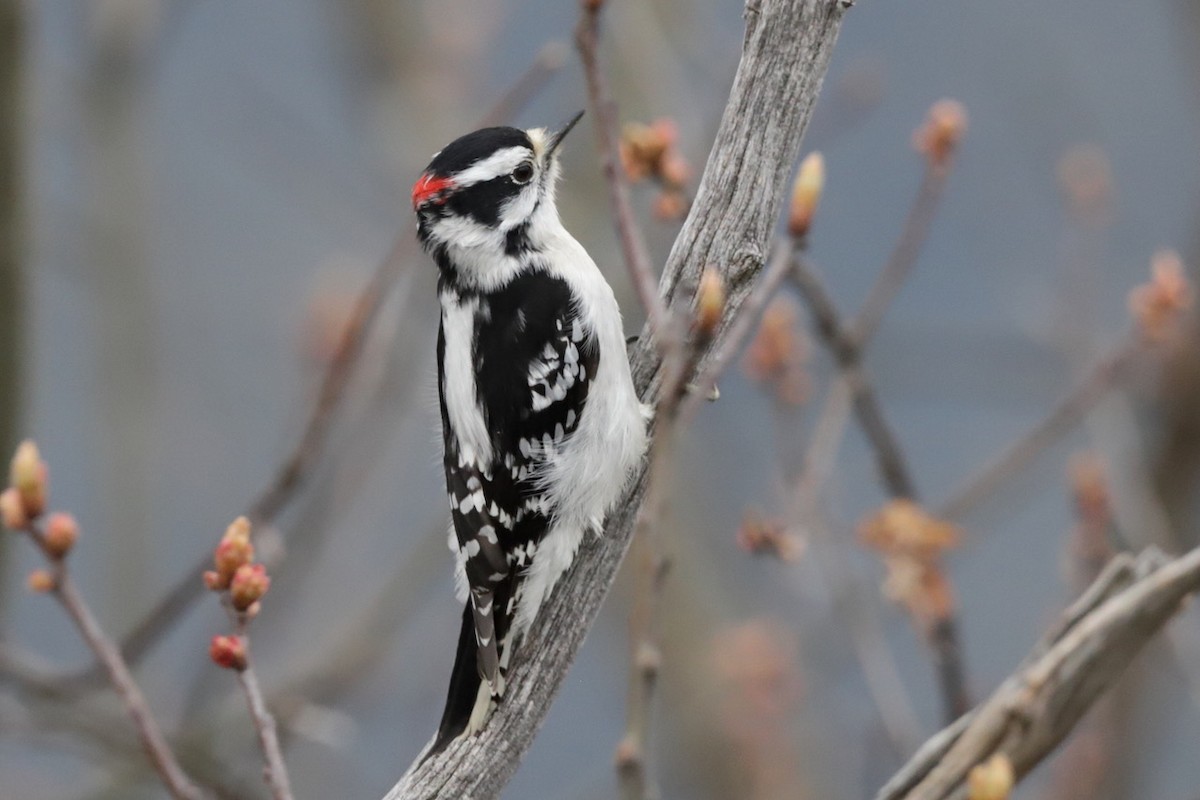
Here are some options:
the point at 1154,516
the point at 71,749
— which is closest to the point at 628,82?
the point at 1154,516

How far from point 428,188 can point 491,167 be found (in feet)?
0.58

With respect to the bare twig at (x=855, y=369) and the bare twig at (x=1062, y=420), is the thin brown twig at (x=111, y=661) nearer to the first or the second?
the bare twig at (x=855, y=369)

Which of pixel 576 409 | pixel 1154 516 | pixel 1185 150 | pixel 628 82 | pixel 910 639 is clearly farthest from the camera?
A: pixel 910 639

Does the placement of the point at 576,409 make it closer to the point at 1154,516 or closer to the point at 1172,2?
the point at 1154,516

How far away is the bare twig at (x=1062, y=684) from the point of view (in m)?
2.03

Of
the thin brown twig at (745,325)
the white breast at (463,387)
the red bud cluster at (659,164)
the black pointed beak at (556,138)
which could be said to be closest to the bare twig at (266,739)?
the thin brown twig at (745,325)

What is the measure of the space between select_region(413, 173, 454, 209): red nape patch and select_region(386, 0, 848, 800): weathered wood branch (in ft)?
3.60

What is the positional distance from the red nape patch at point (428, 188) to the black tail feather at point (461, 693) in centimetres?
118

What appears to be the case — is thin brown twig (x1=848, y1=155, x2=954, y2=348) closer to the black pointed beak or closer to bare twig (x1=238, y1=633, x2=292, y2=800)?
the black pointed beak

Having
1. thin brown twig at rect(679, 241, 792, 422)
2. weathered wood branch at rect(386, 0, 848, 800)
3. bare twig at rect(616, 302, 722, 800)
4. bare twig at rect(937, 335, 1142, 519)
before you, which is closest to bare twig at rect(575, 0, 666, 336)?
thin brown twig at rect(679, 241, 792, 422)

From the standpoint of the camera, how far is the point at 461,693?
2.91 meters

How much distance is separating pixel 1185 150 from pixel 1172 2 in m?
2.92

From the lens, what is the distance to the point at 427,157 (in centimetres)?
653

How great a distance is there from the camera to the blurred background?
4621 mm
